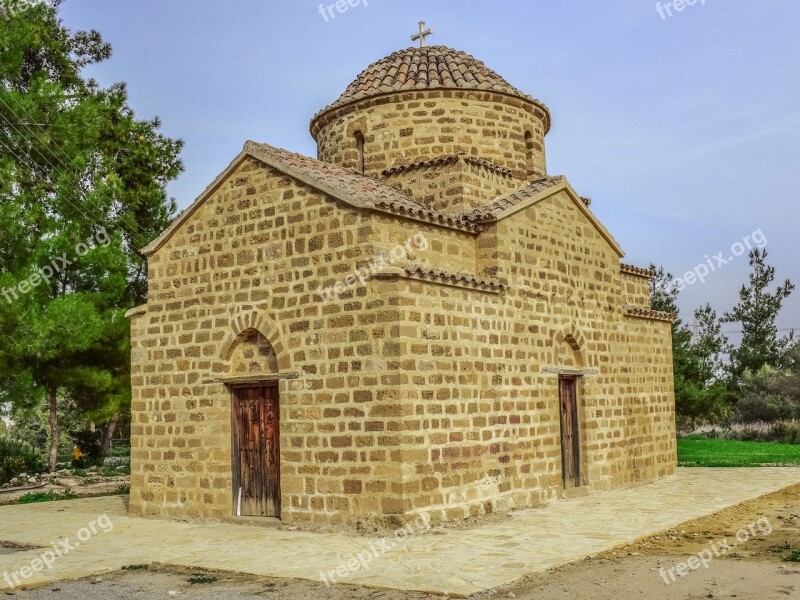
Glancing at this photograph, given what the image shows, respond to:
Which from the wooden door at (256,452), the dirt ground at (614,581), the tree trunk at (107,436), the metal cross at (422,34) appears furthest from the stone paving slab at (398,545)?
the tree trunk at (107,436)

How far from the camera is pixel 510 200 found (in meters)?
12.5

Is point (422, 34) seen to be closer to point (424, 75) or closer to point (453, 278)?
point (424, 75)

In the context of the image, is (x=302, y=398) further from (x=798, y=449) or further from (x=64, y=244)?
(x=798, y=449)

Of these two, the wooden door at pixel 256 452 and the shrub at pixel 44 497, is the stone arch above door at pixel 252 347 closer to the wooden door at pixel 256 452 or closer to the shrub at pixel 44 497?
the wooden door at pixel 256 452

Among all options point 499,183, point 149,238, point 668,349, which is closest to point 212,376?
point 499,183

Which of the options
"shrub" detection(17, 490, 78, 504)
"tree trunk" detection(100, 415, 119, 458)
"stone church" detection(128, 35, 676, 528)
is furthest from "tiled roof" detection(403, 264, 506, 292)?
"tree trunk" detection(100, 415, 119, 458)

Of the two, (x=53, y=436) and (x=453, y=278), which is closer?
(x=453, y=278)

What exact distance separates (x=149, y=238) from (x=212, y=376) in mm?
14106

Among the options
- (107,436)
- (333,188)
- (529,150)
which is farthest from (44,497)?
(529,150)

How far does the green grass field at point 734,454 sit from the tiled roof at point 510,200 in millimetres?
9527

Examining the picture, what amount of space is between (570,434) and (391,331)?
502 centimetres

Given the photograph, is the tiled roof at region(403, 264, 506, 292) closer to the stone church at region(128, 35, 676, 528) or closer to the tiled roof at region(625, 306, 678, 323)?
the stone church at region(128, 35, 676, 528)

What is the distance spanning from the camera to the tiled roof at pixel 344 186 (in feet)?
34.1

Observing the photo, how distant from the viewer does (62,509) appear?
45.1 ft
